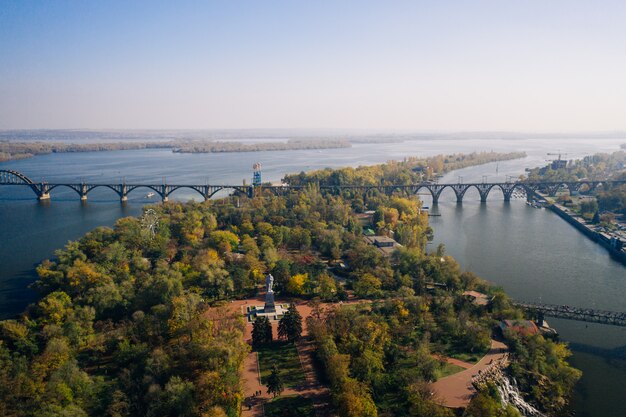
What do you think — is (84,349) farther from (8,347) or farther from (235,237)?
(235,237)

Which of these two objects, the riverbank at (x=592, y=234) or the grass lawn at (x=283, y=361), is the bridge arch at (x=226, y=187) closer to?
→ the riverbank at (x=592, y=234)

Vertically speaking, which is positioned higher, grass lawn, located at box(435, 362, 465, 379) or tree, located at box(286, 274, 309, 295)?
tree, located at box(286, 274, 309, 295)

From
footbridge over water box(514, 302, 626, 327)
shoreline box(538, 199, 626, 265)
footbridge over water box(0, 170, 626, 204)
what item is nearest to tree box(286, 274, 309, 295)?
footbridge over water box(514, 302, 626, 327)

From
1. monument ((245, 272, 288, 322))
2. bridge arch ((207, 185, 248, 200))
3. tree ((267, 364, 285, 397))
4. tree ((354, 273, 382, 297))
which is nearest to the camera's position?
tree ((267, 364, 285, 397))

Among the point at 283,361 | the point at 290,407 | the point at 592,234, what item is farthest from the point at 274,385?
the point at 592,234

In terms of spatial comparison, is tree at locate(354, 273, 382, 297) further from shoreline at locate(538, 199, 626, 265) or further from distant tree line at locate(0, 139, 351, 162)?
distant tree line at locate(0, 139, 351, 162)

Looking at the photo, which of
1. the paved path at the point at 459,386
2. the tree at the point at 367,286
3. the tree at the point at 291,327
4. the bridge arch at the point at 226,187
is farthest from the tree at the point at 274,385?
the bridge arch at the point at 226,187

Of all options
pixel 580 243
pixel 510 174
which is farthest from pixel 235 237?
pixel 510 174

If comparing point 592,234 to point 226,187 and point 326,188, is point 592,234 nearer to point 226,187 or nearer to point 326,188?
point 326,188
